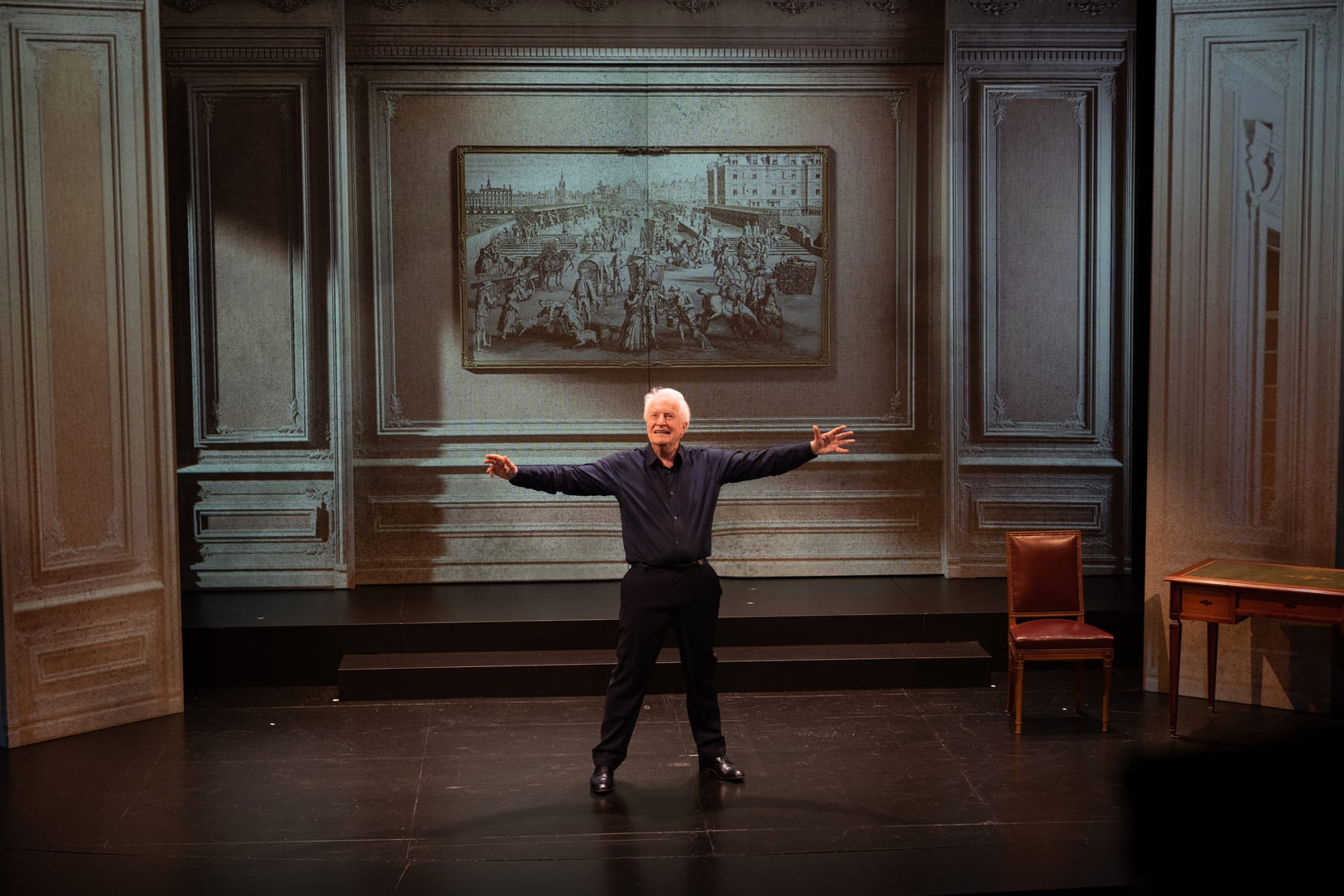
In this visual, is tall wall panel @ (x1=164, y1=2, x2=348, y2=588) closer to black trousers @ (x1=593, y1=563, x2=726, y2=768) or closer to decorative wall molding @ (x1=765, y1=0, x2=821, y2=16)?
decorative wall molding @ (x1=765, y1=0, x2=821, y2=16)

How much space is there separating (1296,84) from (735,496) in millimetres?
3520

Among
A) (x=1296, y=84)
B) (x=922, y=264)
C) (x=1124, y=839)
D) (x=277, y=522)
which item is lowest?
(x=1124, y=839)

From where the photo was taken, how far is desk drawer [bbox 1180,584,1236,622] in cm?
529

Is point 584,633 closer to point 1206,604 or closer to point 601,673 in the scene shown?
point 601,673

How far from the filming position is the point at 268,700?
5.98 meters

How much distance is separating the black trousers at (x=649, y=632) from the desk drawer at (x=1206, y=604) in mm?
2098

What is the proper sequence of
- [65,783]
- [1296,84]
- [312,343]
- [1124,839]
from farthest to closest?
[312,343] → [1296,84] → [65,783] → [1124,839]

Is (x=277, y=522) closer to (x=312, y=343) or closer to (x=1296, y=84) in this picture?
(x=312, y=343)

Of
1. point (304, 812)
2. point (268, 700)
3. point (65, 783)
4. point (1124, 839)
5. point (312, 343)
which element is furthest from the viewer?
point (312, 343)

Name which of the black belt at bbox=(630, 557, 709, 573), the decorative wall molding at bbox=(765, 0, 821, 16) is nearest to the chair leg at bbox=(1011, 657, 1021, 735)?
the black belt at bbox=(630, 557, 709, 573)

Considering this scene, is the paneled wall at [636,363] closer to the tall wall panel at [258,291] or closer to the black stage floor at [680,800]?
the tall wall panel at [258,291]

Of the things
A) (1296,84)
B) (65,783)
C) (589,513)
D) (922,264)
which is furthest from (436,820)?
(1296,84)

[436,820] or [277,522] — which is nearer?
[436,820]

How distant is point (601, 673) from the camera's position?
6020 mm
